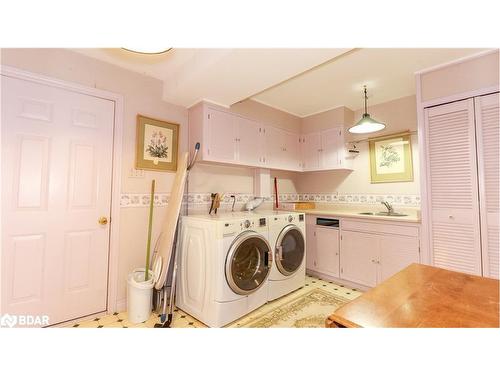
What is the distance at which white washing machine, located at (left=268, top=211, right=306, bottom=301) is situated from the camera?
241 centimetres

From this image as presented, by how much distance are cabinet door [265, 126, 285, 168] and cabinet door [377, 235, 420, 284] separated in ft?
5.51

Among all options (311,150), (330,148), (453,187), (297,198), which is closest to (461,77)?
(453,187)

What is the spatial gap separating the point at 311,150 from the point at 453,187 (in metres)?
1.95

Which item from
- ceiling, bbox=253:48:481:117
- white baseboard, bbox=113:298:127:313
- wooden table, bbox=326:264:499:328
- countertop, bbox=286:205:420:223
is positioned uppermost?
ceiling, bbox=253:48:481:117

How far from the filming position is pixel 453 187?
82.3 inches

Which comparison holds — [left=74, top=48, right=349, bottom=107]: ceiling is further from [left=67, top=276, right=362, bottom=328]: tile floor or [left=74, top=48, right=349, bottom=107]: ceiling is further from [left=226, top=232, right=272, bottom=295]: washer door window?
[left=67, top=276, right=362, bottom=328]: tile floor

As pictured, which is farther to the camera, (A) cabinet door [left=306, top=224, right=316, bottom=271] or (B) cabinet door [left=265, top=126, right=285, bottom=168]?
(B) cabinet door [left=265, top=126, right=285, bottom=168]

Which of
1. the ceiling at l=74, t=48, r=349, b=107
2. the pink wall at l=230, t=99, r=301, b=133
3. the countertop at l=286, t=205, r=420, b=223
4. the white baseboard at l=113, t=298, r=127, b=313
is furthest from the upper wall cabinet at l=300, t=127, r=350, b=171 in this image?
the white baseboard at l=113, t=298, r=127, b=313

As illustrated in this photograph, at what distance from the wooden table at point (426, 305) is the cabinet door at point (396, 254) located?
151 cm

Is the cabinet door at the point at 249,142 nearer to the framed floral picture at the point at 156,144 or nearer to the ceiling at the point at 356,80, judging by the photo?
the ceiling at the point at 356,80

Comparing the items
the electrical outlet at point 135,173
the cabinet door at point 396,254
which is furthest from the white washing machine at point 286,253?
the electrical outlet at point 135,173

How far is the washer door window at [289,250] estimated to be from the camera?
8.05ft

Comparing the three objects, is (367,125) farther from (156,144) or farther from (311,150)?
(156,144)

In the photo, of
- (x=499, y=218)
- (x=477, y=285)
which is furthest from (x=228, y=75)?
(x=499, y=218)
